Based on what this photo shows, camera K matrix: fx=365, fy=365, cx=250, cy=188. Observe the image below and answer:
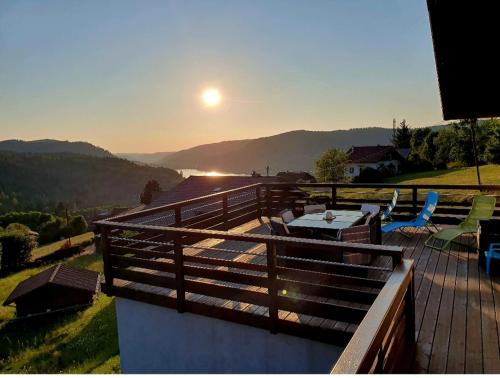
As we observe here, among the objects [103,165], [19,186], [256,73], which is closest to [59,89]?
[256,73]

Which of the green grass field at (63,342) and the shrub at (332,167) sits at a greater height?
the shrub at (332,167)

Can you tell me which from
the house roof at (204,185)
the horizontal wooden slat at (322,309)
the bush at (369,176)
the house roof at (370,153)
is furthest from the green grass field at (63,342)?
the house roof at (370,153)

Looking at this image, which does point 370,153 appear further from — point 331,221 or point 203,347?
point 203,347

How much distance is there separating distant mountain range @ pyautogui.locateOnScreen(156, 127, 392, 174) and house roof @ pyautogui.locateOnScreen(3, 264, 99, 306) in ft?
255

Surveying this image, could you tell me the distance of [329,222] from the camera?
5.99m

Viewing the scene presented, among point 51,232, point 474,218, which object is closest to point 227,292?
point 474,218

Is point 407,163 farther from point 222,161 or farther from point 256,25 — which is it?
point 222,161

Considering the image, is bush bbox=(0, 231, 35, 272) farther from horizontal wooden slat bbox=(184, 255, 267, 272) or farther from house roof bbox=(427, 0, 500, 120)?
house roof bbox=(427, 0, 500, 120)

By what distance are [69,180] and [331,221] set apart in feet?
369

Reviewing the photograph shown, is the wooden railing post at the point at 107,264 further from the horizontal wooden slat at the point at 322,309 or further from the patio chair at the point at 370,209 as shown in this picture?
the patio chair at the point at 370,209

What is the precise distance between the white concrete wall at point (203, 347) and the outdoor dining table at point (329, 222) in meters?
1.97

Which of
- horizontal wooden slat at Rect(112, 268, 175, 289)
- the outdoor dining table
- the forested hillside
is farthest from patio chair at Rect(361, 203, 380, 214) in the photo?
the forested hillside

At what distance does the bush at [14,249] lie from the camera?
3450 centimetres

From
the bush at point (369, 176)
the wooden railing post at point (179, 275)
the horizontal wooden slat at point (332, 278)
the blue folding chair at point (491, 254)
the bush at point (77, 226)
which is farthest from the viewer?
the bush at point (77, 226)
